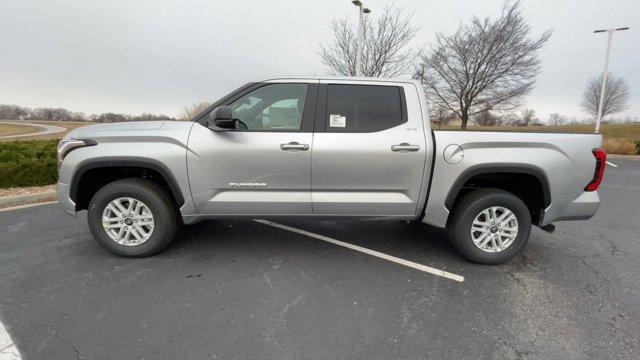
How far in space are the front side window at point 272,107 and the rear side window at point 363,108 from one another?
309 mm

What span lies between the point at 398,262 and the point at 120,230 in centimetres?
289

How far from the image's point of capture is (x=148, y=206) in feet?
10.8

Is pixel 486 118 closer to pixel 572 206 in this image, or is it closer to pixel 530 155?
pixel 572 206

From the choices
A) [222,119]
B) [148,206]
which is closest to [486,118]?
[222,119]

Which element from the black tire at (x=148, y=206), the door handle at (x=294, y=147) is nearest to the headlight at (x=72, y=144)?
the black tire at (x=148, y=206)

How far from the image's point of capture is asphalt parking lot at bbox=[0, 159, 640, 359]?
2.24 meters

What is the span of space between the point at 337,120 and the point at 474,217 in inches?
66.8

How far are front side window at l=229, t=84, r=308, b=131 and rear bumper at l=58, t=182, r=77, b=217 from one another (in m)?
1.81

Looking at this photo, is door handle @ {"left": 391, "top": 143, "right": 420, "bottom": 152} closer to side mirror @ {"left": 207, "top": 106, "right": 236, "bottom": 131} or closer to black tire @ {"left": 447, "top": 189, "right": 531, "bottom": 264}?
black tire @ {"left": 447, "top": 189, "right": 531, "bottom": 264}

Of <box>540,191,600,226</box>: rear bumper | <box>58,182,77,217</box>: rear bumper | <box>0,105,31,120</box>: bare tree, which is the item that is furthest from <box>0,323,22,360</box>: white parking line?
<box>0,105,31,120</box>: bare tree

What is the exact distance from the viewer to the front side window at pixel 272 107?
3271 millimetres

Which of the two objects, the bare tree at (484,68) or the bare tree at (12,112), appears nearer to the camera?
the bare tree at (484,68)

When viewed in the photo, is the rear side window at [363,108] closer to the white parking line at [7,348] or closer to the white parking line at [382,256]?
the white parking line at [382,256]

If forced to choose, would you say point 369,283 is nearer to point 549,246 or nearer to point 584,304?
point 584,304
